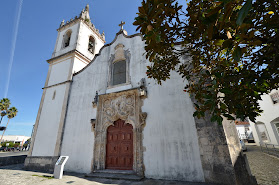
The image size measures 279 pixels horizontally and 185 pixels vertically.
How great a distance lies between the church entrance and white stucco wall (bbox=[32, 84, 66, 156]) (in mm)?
4003

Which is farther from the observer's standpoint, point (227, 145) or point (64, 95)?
point (64, 95)

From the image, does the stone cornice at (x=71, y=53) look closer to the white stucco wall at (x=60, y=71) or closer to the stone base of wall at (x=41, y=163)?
the white stucco wall at (x=60, y=71)

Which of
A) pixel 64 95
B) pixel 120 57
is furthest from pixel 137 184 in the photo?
pixel 64 95

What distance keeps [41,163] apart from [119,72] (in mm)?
7438

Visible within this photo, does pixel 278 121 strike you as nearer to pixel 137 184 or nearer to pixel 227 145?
pixel 227 145

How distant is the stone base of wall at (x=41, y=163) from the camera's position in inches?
319

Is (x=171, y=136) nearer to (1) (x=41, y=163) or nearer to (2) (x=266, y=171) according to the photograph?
(2) (x=266, y=171)

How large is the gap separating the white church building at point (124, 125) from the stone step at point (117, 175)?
26 cm

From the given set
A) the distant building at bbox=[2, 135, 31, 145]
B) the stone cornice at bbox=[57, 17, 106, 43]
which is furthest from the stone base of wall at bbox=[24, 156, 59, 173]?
the distant building at bbox=[2, 135, 31, 145]

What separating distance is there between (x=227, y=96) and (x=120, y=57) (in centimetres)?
753

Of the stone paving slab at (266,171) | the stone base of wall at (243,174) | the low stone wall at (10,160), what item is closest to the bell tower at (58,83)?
the low stone wall at (10,160)

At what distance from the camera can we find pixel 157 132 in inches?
249

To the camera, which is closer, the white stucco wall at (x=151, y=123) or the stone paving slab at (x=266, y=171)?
the stone paving slab at (x=266, y=171)

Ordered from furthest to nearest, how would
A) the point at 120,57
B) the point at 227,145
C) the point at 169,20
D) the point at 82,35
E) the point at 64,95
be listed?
the point at 82,35 < the point at 64,95 < the point at 120,57 < the point at 227,145 < the point at 169,20
